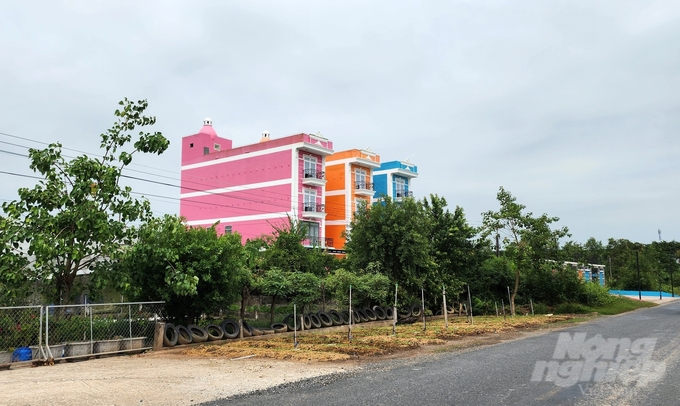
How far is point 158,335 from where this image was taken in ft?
48.3

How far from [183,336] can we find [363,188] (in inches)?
1373

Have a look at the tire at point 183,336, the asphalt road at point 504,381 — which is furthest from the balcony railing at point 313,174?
the asphalt road at point 504,381

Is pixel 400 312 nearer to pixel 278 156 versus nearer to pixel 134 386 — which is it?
pixel 134 386

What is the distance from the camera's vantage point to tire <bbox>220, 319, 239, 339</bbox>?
54.6 feet

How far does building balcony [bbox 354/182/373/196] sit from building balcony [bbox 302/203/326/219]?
5.60m

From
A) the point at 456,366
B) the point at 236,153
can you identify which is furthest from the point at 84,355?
the point at 236,153

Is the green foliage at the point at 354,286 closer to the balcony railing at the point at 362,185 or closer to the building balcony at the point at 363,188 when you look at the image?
the building balcony at the point at 363,188

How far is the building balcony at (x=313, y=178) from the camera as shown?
140ft

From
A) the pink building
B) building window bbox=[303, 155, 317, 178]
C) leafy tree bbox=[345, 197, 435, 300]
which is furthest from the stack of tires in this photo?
building window bbox=[303, 155, 317, 178]

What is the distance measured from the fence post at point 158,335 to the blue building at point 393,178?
130 feet

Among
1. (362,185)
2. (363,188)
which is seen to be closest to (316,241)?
(363,188)

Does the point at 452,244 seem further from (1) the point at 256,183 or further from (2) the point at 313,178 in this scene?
(1) the point at 256,183

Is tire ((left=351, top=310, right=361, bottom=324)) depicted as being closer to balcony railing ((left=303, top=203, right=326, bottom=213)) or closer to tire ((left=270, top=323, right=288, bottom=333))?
tire ((left=270, top=323, right=288, bottom=333))

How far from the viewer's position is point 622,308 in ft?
116
